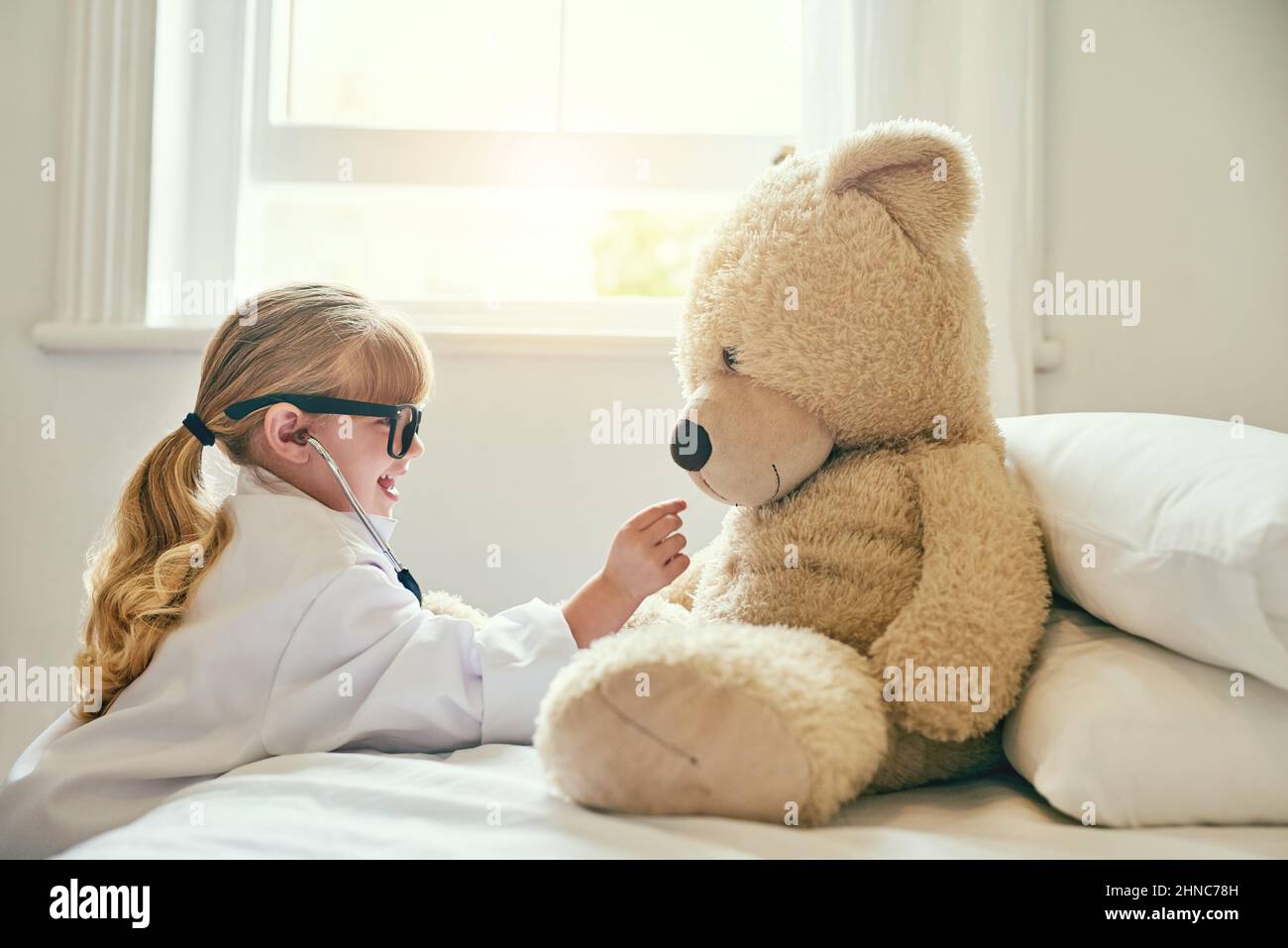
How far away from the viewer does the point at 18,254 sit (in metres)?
1.49

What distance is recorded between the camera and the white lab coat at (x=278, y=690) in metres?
0.88

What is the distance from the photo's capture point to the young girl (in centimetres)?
89

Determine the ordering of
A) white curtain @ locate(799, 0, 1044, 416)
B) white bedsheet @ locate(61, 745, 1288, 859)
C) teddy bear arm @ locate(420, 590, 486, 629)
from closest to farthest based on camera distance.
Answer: white bedsheet @ locate(61, 745, 1288, 859), teddy bear arm @ locate(420, 590, 486, 629), white curtain @ locate(799, 0, 1044, 416)

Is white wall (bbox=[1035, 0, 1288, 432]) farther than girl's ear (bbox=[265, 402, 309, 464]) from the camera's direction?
Yes

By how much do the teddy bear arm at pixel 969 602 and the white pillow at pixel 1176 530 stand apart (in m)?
0.04

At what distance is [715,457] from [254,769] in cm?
49

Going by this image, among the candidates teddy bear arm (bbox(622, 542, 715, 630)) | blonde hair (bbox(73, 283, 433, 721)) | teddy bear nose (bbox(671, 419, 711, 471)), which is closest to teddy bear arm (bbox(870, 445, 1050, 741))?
teddy bear nose (bbox(671, 419, 711, 471))

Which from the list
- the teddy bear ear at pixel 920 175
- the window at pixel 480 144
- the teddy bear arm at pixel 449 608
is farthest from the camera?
the window at pixel 480 144

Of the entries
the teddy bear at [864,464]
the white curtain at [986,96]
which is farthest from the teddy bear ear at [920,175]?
the white curtain at [986,96]

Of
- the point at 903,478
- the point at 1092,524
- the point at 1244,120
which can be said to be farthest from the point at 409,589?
the point at 1244,120

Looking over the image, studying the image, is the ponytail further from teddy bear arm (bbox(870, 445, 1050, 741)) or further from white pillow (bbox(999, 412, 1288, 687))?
white pillow (bbox(999, 412, 1288, 687))

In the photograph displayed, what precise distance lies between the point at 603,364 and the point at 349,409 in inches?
19.4

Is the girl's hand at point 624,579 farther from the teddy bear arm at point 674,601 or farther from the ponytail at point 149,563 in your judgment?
the ponytail at point 149,563
